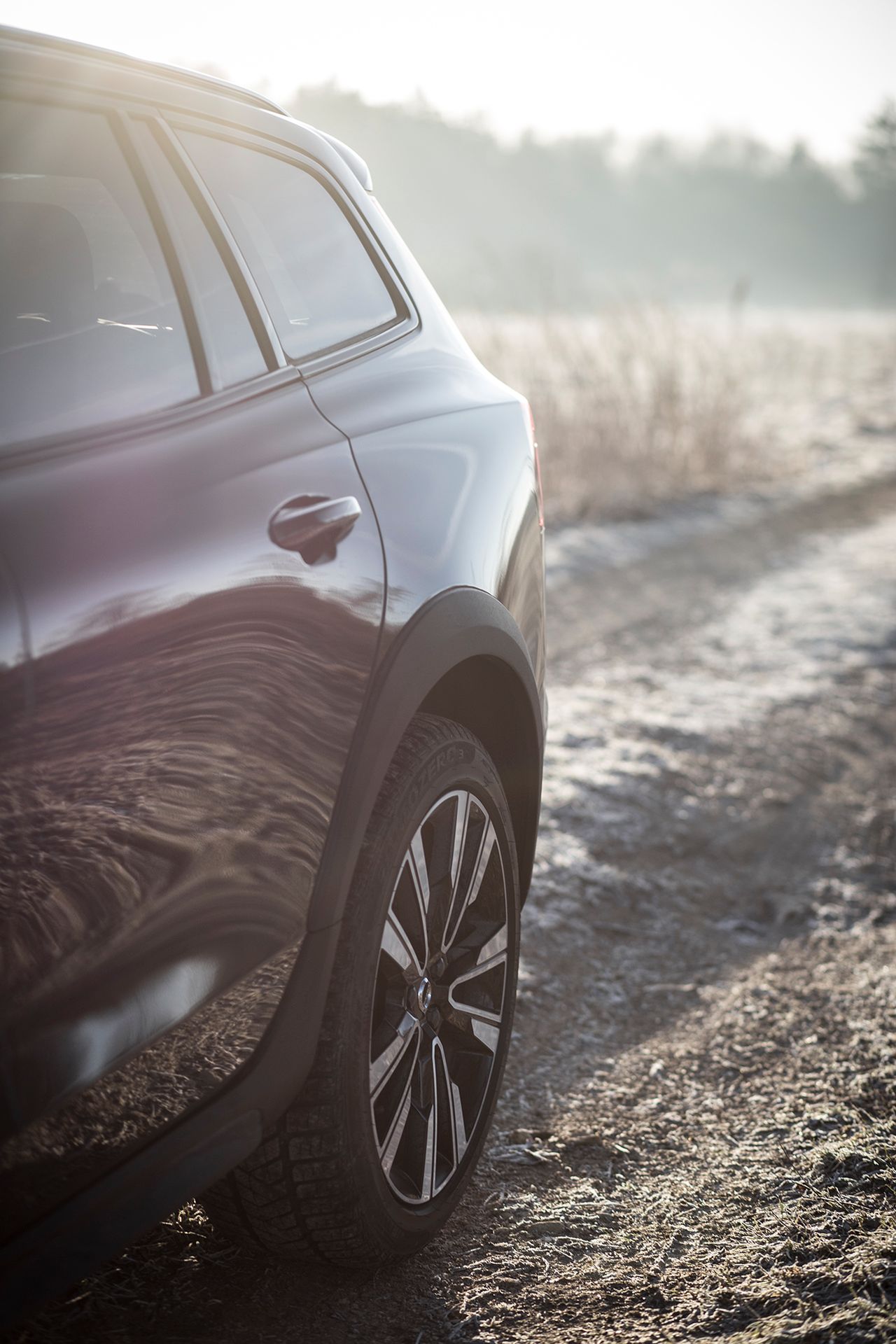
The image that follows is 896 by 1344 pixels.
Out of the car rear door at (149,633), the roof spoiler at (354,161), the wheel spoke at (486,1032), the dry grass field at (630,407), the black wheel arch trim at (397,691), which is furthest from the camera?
the dry grass field at (630,407)

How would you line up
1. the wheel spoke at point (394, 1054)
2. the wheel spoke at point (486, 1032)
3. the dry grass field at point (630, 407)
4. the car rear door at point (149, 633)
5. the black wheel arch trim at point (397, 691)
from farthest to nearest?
the dry grass field at point (630, 407) → the wheel spoke at point (486, 1032) → the wheel spoke at point (394, 1054) → the black wheel arch trim at point (397, 691) → the car rear door at point (149, 633)

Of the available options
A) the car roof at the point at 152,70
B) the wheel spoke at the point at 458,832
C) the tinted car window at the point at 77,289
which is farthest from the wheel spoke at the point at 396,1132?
the car roof at the point at 152,70

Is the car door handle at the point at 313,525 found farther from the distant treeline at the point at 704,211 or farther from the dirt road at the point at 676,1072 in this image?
the distant treeline at the point at 704,211

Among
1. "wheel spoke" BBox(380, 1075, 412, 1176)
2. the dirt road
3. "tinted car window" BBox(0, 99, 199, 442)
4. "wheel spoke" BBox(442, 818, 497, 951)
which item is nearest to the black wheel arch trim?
"wheel spoke" BBox(442, 818, 497, 951)

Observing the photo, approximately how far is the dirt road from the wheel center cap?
489 millimetres

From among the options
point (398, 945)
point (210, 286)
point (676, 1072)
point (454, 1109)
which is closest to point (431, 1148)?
point (454, 1109)

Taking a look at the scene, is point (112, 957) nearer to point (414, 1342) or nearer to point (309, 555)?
point (309, 555)

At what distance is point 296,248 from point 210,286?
0.43m

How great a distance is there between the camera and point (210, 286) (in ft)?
6.59

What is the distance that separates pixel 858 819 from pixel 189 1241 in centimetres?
339

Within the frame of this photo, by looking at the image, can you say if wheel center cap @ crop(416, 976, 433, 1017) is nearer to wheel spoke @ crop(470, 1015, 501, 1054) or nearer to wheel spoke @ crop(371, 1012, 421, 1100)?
wheel spoke @ crop(371, 1012, 421, 1100)

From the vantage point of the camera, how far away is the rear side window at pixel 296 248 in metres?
2.15

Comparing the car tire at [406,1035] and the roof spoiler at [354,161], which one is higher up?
the roof spoiler at [354,161]

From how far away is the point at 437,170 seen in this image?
25.1 metres
